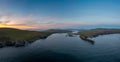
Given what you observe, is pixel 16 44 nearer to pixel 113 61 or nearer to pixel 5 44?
pixel 5 44

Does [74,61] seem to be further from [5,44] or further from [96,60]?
[5,44]

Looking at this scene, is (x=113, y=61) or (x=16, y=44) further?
(x=16, y=44)

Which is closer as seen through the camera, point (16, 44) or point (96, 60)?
point (96, 60)

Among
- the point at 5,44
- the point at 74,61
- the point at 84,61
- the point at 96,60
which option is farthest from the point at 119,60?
the point at 5,44

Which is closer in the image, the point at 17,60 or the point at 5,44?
the point at 17,60

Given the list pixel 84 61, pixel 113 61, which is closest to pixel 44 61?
pixel 84 61

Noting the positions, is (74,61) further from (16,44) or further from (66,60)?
(16,44)

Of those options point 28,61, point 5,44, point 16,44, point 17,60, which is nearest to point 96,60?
point 28,61
